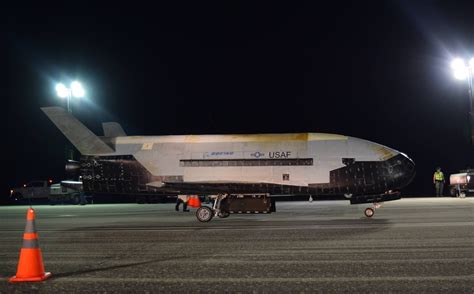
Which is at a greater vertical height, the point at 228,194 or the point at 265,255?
the point at 228,194

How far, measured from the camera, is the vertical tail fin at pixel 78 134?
59.8 ft

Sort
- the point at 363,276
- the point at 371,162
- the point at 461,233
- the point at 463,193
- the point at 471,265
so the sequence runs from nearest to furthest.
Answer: the point at 363,276 → the point at 471,265 → the point at 461,233 → the point at 371,162 → the point at 463,193

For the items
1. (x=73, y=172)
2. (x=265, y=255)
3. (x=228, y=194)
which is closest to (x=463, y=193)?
(x=228, y=194)

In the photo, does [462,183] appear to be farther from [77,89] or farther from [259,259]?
[259,259]

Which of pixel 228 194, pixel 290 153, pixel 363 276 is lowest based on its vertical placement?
pixel 363 276

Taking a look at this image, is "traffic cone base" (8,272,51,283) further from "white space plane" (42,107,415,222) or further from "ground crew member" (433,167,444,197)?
"ground crew member" (433,167,444,197)

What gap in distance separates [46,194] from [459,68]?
29695 millimetres

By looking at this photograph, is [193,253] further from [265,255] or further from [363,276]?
[363,276]

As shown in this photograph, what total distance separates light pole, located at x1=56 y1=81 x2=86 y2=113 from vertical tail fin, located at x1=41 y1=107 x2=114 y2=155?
16157mm

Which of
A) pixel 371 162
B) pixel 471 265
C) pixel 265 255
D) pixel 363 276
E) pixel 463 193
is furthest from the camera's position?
pixel 463 193

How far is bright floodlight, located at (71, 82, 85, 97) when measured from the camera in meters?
34.0

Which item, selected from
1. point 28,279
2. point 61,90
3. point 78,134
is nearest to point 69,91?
point 61,90

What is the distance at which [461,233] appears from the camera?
464 inches

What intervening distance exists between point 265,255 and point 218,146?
8881mm
